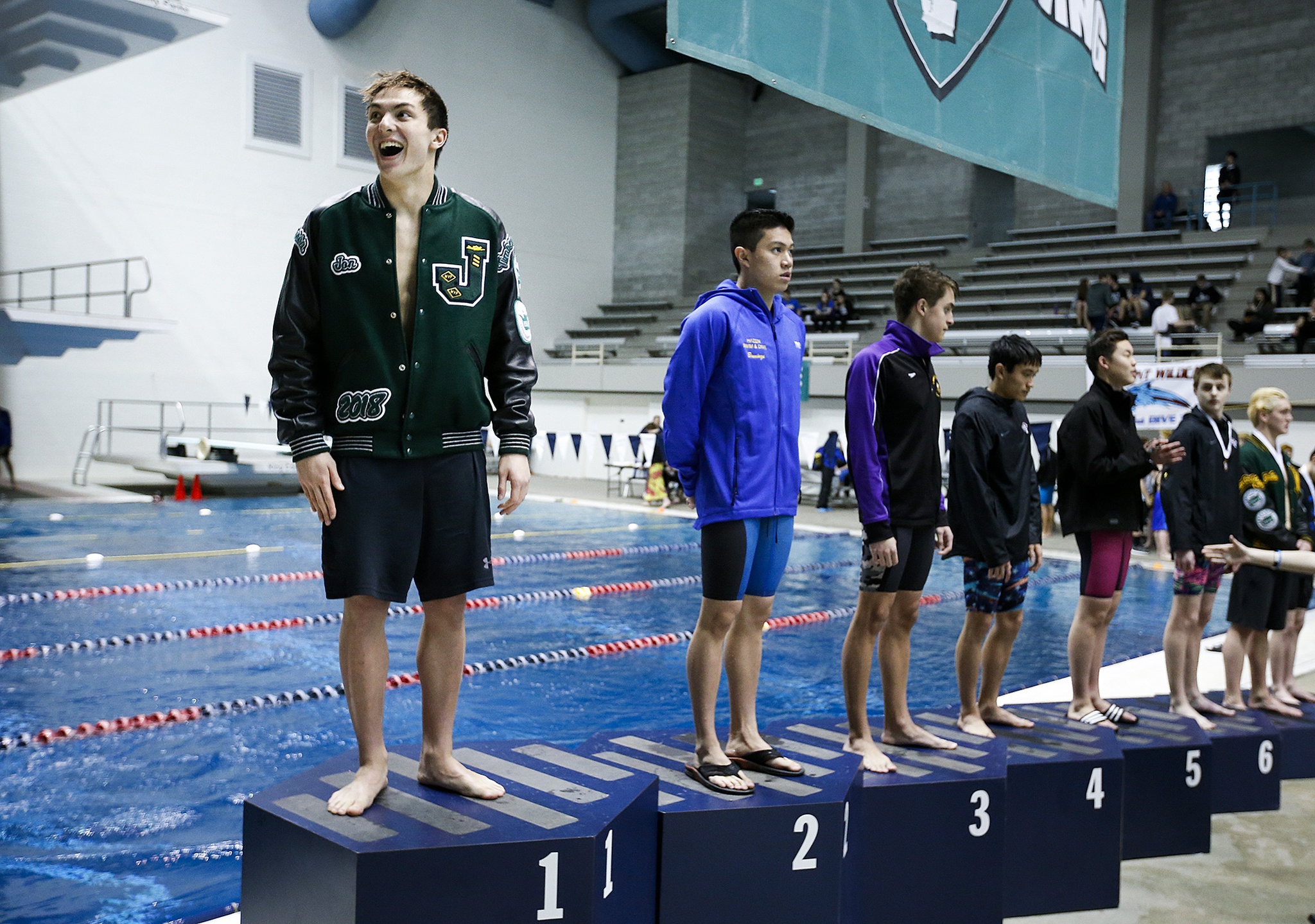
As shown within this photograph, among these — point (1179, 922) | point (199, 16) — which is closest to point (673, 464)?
point (1179, 922)

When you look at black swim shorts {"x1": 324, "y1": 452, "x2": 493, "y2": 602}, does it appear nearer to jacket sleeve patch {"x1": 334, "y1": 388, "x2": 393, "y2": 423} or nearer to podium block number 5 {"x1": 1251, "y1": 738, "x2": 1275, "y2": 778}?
jacket sleeve patch {"x1": 334, "y1": 388, "x2": 393, "y2": 423}

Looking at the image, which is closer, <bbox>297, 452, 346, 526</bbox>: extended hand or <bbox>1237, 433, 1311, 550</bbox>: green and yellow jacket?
<bbox>297, 452, 346, 526</bbox>: extended hand

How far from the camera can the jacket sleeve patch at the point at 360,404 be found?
82.6 inches

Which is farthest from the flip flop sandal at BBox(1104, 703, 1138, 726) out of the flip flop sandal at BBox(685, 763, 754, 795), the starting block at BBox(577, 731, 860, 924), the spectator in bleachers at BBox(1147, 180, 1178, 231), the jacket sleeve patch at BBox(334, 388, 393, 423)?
the spectator in bleachers at BBox(1147, 180, 1178, 231)

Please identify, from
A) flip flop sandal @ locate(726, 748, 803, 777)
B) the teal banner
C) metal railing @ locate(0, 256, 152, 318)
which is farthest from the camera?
metal railing @ locate(0, 256, 152, 318)

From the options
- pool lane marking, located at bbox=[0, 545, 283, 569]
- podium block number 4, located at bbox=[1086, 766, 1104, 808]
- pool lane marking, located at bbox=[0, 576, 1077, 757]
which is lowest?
pool lane marking, located at bbox=[0, 576, 1077, 757]

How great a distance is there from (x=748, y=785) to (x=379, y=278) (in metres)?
1.47

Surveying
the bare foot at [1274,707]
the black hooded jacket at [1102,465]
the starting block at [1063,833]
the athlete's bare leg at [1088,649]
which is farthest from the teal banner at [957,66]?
the bare foot at [1274,707]

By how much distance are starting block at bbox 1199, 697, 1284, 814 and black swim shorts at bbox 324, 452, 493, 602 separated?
2.98 metres

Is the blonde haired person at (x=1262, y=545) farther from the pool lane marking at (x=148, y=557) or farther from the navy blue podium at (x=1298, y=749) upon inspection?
the pool lane marking at (x=148, y=557)

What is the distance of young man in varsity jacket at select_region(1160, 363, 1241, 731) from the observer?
13.6 ft

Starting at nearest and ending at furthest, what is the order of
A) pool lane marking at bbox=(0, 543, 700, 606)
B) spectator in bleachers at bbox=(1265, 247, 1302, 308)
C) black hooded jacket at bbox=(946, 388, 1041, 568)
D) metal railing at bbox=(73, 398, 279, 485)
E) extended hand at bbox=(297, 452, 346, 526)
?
extended hand at bbox=(297, 452, 346, 526)
black hooded jacket at bbox=(946, 388, 1041, 568)
pool lane marking at bbox=(0, 543, 700, 606)
spectator in bleachers at bbox=(1265, 247, 1302, 308)
metal railing at bbox=(73, 398, 279, 485)

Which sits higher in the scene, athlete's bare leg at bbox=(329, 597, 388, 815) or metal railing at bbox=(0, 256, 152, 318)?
metal railing at bbox=(0, 256, 152, 318)

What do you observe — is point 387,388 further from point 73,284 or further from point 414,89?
point 73,284
